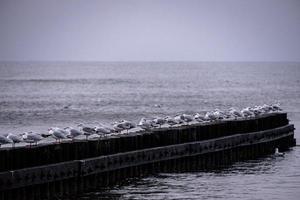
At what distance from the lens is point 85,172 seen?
1016 inches

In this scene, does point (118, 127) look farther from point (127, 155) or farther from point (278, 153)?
point (278, 153)

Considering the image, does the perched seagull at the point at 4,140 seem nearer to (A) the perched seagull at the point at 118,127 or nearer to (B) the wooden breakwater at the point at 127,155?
(B) the wooden breakwater at the point at 127,155

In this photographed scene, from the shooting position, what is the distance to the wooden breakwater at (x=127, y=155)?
23562mm

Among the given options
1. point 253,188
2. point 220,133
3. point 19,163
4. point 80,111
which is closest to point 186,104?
point 80,111

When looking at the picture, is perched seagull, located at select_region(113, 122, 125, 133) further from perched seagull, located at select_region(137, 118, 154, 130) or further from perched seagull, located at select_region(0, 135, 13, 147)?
perched seagull, located at select_region(0, 135, 13, 147)

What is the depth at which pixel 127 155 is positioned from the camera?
91.0 ft

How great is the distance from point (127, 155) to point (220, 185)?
3.43 metres

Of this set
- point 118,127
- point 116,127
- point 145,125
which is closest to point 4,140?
point 116,127

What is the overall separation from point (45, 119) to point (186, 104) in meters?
24.3

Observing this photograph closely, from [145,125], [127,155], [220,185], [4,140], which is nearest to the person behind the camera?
[4,140]

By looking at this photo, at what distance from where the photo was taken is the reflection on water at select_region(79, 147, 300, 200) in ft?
88.4

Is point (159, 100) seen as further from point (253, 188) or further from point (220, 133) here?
point (253, 188)

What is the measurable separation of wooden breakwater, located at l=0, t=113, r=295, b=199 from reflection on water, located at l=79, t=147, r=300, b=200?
1.24ft

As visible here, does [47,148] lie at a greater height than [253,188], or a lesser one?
greater
